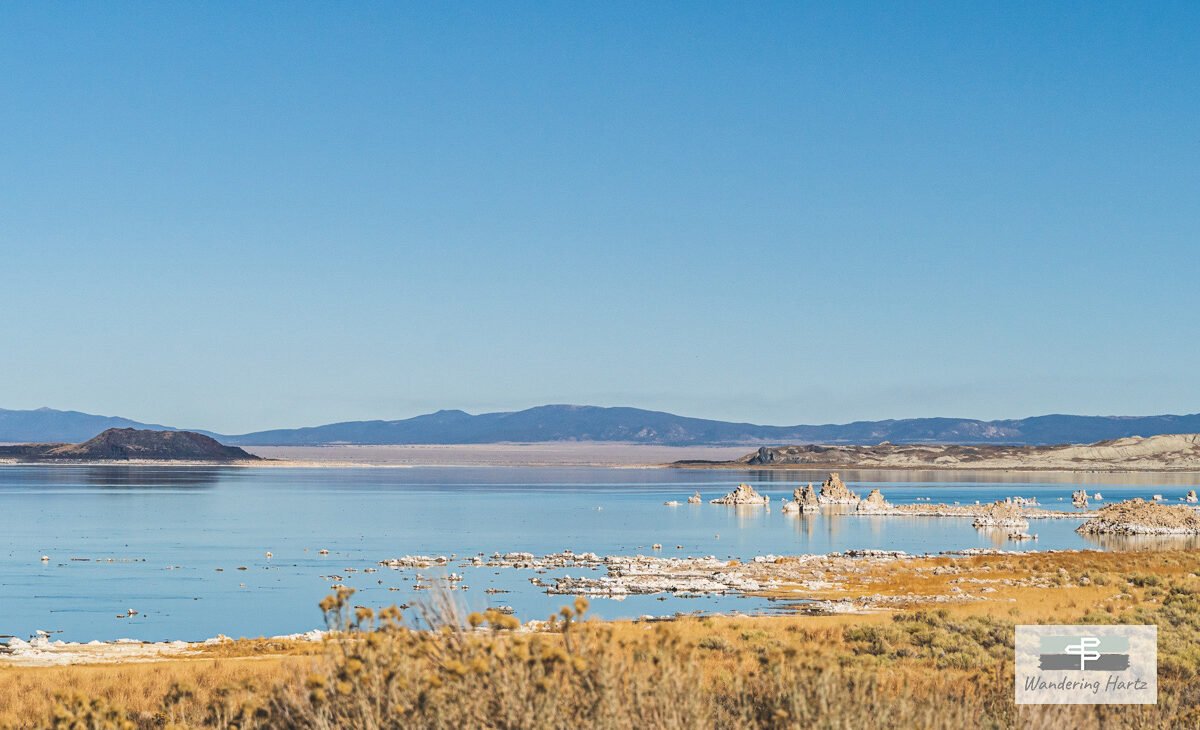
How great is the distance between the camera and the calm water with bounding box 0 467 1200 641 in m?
32.7

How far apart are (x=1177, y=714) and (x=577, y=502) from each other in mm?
84336

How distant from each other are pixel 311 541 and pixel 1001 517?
37.5m

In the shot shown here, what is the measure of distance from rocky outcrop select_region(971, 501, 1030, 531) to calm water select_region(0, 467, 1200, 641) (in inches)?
50.6

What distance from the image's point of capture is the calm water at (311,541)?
1288 inches

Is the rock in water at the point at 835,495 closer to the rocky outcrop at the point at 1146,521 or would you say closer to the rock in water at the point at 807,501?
the rock in water at the point at 807,501

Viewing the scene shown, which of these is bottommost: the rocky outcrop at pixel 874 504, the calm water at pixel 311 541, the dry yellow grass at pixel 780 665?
the calm water at pixel 311 541

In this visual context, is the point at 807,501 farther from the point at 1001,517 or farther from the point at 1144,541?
the point at 1144,541

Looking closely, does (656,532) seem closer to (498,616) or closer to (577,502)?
(577,502)

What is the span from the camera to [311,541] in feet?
184

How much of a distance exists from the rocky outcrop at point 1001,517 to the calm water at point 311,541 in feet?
4.22

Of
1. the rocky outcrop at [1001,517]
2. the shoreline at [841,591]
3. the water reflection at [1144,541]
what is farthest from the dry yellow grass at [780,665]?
the rocky outcrop at [1001,517]

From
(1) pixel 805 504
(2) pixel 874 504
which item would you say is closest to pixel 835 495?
(2) pixel 874 504

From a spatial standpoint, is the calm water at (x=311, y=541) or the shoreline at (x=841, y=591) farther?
the calm water at (x=311, y=541)

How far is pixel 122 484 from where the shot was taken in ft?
393
